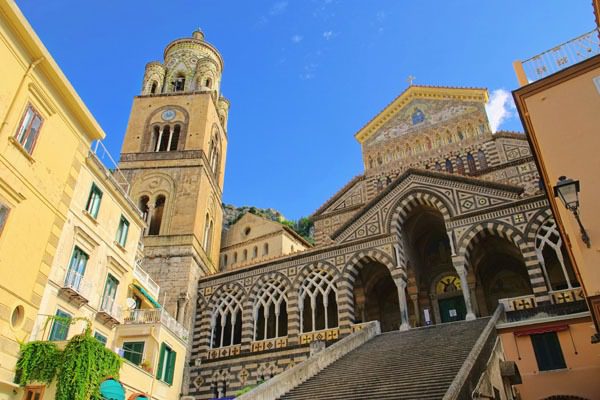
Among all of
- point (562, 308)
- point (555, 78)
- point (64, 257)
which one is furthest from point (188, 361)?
point (555, 78)

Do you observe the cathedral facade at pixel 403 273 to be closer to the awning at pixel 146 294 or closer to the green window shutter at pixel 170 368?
the green window shutter at pixel 170 368

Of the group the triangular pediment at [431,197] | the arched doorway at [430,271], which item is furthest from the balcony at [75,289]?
the arched doorway at [430,271]

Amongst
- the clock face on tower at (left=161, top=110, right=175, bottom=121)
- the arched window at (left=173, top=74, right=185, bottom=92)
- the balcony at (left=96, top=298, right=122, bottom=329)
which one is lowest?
the balcony at (left=96, top=298, right=122, bottom=329)

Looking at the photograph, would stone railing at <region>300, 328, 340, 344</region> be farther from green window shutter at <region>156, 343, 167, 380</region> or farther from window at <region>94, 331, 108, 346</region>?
window at <region>94, 331, 108, 346</region>

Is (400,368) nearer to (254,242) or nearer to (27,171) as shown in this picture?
(27,171)

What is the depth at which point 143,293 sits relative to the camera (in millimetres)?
18703

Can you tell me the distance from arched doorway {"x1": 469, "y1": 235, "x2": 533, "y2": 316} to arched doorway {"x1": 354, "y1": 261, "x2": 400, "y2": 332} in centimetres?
422

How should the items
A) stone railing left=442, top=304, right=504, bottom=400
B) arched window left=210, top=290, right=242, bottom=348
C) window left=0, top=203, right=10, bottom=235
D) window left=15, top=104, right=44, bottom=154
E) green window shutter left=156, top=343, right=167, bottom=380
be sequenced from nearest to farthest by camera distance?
1. stone railing left=442, top=304, right=504, bottom=400
2. window left=0, top=203, right=10, bottom=235
3. window left=15, top=104, right=44, bottom=154
4. green window shutter left=156, top=343, right=167, bottom=380
5. arched window left=210, top=290, right=242, bottom=348

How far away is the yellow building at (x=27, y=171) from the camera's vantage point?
1107cm

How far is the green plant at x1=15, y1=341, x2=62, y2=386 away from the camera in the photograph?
36.9 feet

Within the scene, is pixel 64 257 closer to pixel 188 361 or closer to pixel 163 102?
pixel 188 361

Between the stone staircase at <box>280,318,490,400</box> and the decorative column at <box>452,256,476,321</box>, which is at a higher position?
the decorative column at <box>452,256,476,321</box>

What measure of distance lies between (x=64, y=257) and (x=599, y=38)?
1531 cm

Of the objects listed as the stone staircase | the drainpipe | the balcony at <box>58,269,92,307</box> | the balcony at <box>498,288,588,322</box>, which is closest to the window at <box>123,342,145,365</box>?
the balcony at <box>58,269,92,307</box>
